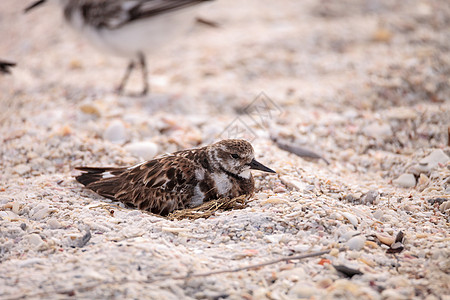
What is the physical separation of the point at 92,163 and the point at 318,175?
5.54 feet

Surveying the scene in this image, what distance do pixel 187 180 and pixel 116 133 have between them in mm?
1295

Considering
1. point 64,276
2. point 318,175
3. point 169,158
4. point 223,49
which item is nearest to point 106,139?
point 169,158

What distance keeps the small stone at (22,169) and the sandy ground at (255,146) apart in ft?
0.05

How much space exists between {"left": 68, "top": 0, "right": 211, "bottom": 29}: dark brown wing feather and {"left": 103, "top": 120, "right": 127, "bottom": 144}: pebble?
1.37 metres

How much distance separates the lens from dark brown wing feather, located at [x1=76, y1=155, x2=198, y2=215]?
2877 millimetres

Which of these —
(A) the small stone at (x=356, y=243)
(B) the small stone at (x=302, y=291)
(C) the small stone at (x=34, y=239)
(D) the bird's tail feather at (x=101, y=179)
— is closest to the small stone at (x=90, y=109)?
(D) the bird's tail feather at (x=101, y=179)

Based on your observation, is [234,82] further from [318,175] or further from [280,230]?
[280,230]

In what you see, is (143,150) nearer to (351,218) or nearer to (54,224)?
(54,224)

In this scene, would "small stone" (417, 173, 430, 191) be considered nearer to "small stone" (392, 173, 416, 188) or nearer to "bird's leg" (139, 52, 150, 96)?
"small stone" (392, 173, 416, 188)

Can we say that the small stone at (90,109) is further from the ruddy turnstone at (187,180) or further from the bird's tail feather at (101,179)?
the ruddy turnstone at (187,180)

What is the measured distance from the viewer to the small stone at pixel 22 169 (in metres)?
3.47

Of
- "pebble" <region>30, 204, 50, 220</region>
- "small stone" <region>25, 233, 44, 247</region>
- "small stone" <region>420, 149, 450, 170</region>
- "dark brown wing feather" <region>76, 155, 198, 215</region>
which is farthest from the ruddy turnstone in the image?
"small stone" <region>420, 149, 450, 170</region>

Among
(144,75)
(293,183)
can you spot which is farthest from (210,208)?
(144,75)

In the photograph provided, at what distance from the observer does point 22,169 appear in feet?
11.5
